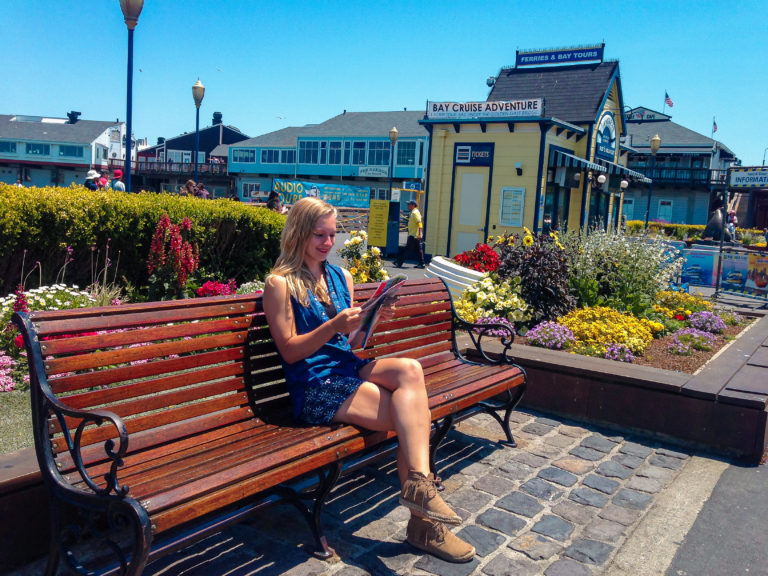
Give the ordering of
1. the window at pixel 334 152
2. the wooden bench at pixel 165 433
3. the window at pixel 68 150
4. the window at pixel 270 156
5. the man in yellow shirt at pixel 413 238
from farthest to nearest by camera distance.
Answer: the window at pixel 68 150 → the window at pixel 270 156 → the window at pixel 334 152 → the man in yellow shirt at pixel 413 238 → the wooden bench at pixel 165 433

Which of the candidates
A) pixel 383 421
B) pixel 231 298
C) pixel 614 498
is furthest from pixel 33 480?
pixel 614 498

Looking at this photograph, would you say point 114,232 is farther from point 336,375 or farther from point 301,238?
point 336,375

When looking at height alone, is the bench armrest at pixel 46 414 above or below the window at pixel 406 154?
below

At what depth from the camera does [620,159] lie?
2530cm

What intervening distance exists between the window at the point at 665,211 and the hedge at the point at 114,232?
175 feet

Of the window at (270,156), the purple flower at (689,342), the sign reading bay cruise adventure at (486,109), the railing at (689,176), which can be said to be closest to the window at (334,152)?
the window at (270,156)

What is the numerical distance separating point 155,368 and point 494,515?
2.01 m

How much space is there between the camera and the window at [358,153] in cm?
5275

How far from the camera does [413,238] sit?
1836 centimetres

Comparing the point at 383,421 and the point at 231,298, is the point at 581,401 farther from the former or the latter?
the point at 231,298

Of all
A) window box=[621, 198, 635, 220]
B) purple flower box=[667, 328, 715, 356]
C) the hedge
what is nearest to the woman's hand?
the hedge

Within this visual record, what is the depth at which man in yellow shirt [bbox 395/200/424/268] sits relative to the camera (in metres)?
17.9

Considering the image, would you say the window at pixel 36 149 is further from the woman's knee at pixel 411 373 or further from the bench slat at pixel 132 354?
the woman's knee at pixel 411 373

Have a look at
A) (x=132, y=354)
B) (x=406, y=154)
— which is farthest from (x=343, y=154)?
(x=132, y=354)
